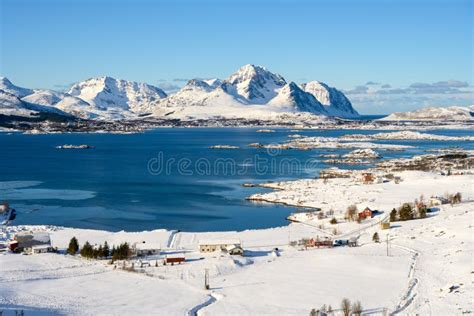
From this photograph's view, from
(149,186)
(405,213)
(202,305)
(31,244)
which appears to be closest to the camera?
(202,305)

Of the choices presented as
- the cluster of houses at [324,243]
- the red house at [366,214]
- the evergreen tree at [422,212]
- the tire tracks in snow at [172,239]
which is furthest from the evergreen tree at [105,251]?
the evergreen tree at [422,212]

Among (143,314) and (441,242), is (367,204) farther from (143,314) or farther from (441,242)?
(143,314)

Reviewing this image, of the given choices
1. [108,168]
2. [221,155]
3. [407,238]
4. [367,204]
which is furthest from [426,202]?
[221,155]

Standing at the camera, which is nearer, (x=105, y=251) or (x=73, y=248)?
(x=105, y=251)

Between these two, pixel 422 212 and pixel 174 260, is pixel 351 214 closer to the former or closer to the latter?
pixel 422 212

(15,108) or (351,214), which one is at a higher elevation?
(15,108)

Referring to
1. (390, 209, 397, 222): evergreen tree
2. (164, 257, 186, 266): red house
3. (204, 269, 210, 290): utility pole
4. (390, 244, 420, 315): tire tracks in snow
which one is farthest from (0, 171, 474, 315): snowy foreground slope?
(390, 209, 397, 222): evergreen tree
